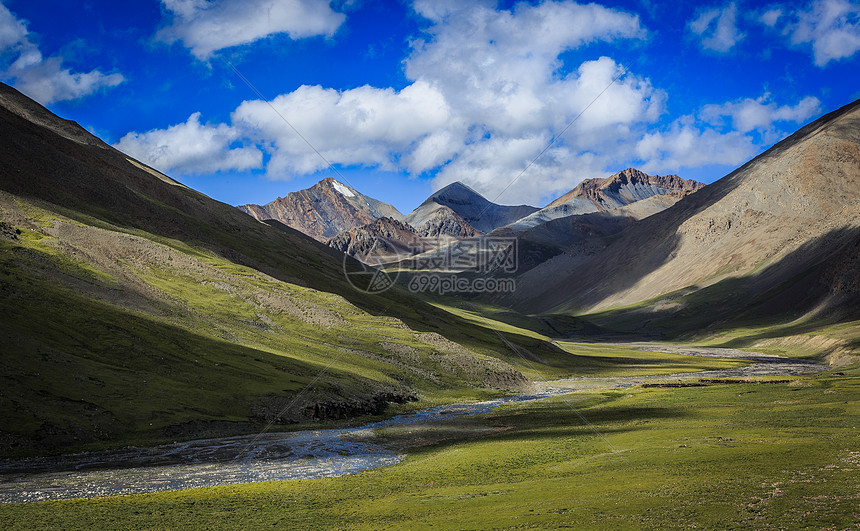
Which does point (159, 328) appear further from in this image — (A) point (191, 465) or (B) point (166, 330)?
(A) point (191, 465)

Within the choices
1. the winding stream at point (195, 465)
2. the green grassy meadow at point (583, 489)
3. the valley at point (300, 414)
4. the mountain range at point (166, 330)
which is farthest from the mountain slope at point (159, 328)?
the green grassy meadow at point (583, 489)

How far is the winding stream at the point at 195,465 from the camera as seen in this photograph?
3694 centimetres

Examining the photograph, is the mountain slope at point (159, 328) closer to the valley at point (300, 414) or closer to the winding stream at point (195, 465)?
the valley at point (300, 414)

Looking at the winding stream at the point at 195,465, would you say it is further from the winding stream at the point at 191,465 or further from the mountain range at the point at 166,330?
the mountain range at the point at 166,330

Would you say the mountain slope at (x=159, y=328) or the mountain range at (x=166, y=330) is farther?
the mountain range at (x=166, y=330)

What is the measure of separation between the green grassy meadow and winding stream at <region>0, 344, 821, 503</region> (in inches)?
142

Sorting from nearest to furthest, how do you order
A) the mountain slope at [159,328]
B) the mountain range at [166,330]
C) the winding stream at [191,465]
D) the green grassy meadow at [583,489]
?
the green grassy meadow at [583,489] → the winding stream at [191,465] → the mountain slope at [159,328] → the mountain range at [166,330]

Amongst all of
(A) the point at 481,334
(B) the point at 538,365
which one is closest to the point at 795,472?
(B) the point at 538,365

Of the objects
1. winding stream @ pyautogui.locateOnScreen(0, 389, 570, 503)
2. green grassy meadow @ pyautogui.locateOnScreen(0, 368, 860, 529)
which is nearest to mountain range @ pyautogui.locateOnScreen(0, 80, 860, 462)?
winding stream @ pyautogui.locateOnScreen(0, 389, 570, 503)

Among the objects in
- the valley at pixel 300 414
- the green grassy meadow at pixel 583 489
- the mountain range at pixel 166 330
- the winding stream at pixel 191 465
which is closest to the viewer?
the green grassy meadow at pixel 583 489

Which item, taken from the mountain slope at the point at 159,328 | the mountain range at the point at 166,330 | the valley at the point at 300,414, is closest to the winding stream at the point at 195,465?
the valley at the point at 300,414

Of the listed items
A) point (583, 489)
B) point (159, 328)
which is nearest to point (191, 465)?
point (583, 489)

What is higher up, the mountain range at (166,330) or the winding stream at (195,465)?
the mountain range at (166,330)

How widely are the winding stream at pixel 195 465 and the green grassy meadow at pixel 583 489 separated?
3606mm
